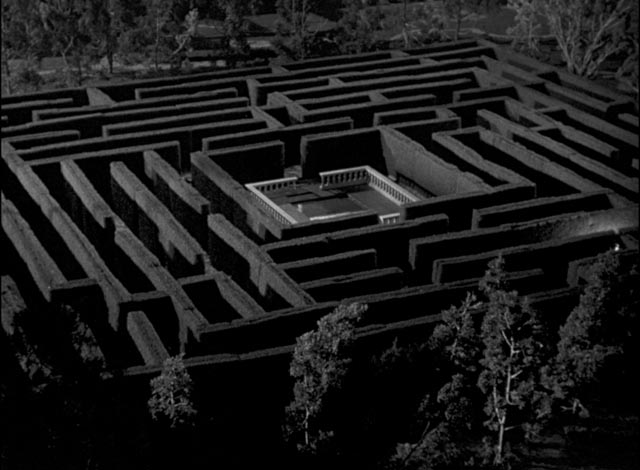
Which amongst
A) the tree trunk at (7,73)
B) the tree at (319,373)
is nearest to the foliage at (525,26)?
the tree trunk at (7,73)

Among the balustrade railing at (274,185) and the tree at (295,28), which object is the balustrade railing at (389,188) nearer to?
the balustrade railing at (274,185)

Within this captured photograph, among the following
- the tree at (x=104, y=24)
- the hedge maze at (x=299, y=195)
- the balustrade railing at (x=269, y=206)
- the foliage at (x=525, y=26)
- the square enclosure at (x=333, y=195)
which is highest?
the tree at (x=104, y=24)

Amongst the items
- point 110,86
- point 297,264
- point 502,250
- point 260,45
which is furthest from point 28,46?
point 502,250

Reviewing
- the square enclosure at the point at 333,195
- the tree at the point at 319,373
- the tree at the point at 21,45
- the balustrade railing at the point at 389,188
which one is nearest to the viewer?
the tree at the point at 319,373

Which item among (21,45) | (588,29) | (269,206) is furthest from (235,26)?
(588,29)

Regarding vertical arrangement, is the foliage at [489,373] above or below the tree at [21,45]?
below

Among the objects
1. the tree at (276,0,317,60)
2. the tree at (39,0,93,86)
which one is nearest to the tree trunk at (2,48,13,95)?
the tree at (39,0,93,86)

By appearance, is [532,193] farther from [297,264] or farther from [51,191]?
[51,191]
